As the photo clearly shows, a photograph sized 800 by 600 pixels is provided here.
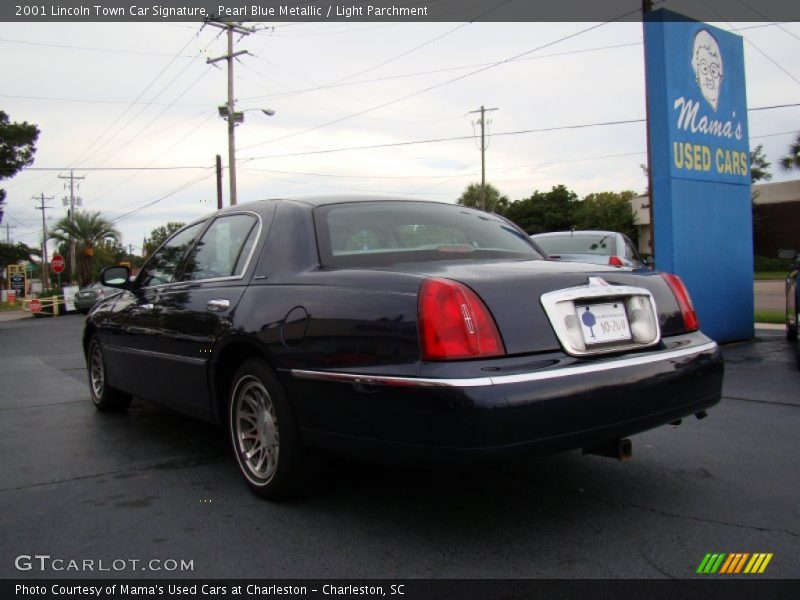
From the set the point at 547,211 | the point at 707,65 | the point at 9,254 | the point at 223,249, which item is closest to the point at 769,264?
the point at 547,211

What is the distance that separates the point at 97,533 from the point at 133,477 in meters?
0.84

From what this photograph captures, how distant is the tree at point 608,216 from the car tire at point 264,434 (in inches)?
1836

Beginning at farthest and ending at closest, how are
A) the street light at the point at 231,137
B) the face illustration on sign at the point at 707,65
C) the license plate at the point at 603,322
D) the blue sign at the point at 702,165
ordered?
the street light at the point at 231,137 < the face illustration on sign at the point at 707,65 < the blue sign at the point at 702,165 < the license plate at the point at 603,322

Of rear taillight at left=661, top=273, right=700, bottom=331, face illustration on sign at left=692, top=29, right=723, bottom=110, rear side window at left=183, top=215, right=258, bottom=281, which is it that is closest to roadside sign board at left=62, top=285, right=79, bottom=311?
face illustration on sign at left=692, top=29, right=723, bottom=110

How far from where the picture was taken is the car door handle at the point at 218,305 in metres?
3.71

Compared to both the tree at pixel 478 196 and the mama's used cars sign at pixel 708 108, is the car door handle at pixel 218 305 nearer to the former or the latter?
the mama's used cars sign at pixel 708 108

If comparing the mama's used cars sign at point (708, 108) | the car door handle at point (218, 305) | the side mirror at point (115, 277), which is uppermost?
the mama's used cars sign at point (708, 108)

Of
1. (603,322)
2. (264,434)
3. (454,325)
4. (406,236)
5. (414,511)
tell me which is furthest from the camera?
(406,236)

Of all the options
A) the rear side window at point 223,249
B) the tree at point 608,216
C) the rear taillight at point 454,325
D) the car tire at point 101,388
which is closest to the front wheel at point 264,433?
the rear side window at point 223,249

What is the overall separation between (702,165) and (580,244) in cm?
190

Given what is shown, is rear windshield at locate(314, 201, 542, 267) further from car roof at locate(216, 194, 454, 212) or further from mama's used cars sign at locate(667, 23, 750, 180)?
mama's used cars sign at locate(667, 23, 750, 180)

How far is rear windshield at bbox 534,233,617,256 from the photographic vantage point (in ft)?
32.3

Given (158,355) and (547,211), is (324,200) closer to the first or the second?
(158,355)

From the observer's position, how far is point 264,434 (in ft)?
11.4
